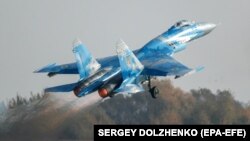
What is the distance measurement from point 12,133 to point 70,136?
18.3 ft

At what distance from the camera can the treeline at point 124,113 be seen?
94.9 m

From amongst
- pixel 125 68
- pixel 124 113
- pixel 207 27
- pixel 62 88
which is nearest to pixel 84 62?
pixel 62 88

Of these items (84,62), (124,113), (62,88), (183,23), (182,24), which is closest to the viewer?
(62,88)

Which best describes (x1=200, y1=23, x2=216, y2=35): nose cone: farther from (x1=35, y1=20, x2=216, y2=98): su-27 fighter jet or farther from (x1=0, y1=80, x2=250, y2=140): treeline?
(x1=0, y1=80, x2=250, y2=140): treeline

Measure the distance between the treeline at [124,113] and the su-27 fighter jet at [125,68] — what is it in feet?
11.7

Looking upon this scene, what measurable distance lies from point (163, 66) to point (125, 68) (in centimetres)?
469

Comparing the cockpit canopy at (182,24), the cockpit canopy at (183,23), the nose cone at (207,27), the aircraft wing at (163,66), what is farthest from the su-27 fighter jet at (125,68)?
the nose cone at (207,27)

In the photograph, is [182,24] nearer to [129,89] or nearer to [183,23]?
[183,23]

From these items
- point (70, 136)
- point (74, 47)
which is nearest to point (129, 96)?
point (70, 136)

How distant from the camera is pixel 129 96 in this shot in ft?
382

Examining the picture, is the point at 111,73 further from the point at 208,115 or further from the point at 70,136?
the point at 208,115

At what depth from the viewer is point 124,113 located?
115 meters

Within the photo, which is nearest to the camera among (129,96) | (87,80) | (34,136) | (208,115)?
(87,80)

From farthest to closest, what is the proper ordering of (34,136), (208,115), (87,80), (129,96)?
(129,96) → (208,115) → (34,136) → (87,80)
